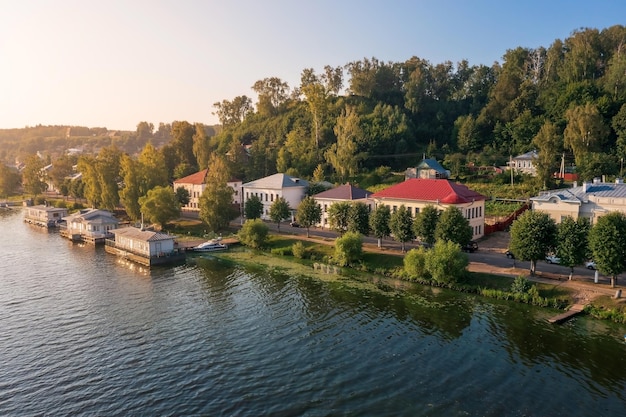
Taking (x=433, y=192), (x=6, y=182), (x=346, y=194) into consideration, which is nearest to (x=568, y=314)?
(x=433, y=192)

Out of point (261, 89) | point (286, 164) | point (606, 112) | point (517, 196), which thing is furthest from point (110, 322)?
point (261, 89)

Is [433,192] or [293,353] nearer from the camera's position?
[293,353]

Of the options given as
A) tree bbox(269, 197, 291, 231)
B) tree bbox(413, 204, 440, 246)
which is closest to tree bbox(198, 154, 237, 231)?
tree bbox(269, 197, 291, 231)

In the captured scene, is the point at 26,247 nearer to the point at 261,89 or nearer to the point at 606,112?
the point at 261,89

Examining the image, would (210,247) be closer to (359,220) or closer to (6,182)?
(359,220)

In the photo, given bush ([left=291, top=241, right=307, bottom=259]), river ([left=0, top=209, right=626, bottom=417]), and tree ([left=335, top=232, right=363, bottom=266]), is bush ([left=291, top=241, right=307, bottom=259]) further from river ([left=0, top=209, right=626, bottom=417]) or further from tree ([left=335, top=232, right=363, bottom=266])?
river ([left=0, top=209, right=626, bottom=417])

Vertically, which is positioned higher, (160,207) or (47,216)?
(160,207)
